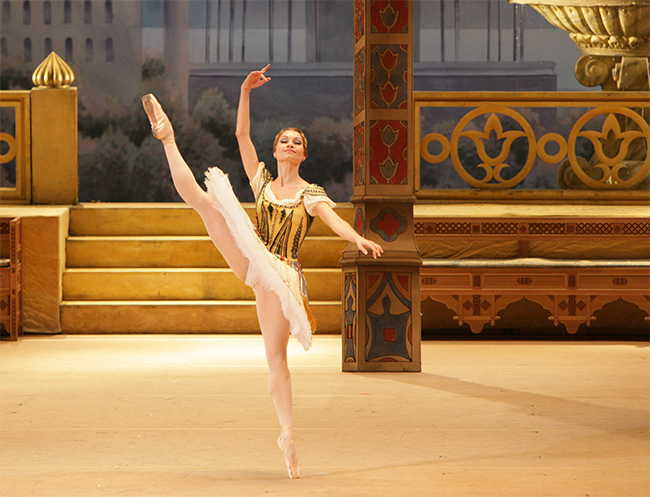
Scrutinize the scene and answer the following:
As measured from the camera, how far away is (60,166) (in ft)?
25.4

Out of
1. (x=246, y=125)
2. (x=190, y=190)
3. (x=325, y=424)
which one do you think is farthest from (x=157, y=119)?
(x=325, y=424)

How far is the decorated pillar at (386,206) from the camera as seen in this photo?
5340 millimetres

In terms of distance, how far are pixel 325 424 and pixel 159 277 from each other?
3.58 metres

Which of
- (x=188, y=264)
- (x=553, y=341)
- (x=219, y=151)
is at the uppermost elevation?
(x=219, y=151)

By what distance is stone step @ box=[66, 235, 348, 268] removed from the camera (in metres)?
7.37

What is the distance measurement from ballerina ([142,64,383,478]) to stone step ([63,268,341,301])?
3.66 m

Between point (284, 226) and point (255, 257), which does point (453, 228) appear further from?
point (255, 257)

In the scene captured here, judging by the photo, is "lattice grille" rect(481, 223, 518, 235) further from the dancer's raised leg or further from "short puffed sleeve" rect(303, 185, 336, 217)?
the dancer's raised leg

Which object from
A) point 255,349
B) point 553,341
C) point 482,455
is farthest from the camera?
point 553,341

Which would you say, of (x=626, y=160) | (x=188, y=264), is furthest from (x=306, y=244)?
(x=626, y=160)

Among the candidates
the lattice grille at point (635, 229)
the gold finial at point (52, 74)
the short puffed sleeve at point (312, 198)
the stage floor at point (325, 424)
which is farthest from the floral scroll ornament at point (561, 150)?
the short puffed sleeve at point (312, 198)

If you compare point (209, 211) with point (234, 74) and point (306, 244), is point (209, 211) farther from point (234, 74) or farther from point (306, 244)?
point (234, 74)

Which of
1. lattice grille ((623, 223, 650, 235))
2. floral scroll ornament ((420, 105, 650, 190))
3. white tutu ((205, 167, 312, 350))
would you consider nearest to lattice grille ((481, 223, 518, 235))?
floral scroll ornament ((420, 105, 650, 190))

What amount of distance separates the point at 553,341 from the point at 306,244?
7.63 ft
